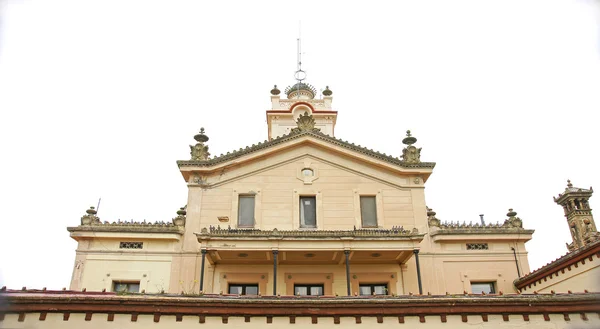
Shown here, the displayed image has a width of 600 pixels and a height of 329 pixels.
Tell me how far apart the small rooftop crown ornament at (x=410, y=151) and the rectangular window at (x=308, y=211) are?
5711 mm

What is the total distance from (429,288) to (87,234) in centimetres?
1746

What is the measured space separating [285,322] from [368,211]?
15.7 metres

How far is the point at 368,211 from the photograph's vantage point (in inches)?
1053

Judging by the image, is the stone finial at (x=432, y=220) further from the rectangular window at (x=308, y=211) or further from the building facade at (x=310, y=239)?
the rectangular window at (x=308, y=211)

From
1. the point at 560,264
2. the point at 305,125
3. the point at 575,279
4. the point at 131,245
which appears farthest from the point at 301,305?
the point at 305,125

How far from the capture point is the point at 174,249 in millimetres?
24969

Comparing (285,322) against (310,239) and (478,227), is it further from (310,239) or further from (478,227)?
(478,227)

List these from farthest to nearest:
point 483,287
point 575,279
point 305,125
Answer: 1. point 305,125
2. point 483,287
3. point 575,279

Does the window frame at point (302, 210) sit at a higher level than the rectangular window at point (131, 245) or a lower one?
higher

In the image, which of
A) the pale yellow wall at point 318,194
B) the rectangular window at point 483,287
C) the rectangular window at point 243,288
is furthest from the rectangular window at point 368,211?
the rectangular window at point 243,288

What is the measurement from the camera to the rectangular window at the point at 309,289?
24500mm

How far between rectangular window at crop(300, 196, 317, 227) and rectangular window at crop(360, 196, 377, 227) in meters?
2.58

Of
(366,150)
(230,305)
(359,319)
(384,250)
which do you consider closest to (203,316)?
(230,305)

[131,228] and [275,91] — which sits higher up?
[275,91]
